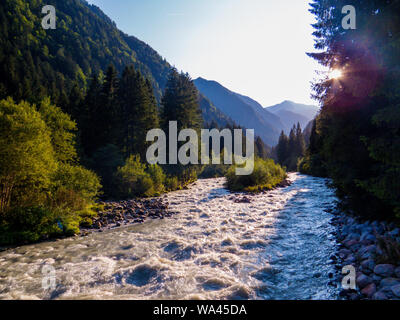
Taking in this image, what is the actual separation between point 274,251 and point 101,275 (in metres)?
5.29

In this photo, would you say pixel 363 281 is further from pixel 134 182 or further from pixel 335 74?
pixel 134 182

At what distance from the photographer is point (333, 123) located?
773cm

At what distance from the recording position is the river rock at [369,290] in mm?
3985

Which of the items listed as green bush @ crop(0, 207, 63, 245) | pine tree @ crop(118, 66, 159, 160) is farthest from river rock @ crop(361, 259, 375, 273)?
pine tree @ crop(118, 66, 159, 160)

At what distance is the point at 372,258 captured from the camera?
5.02m

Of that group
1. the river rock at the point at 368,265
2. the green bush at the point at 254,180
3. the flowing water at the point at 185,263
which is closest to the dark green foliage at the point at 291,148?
the green bush at the point at 254,180

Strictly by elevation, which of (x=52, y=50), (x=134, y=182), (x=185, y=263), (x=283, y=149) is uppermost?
(x=52, y=50)

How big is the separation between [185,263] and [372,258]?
474cm

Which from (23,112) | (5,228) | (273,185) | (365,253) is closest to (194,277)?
(365,253)

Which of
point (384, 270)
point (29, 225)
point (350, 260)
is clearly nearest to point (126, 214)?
point (29, 225)

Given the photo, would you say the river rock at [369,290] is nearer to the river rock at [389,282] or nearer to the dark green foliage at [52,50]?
the river rock at [389,282]

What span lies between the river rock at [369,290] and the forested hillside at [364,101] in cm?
167
